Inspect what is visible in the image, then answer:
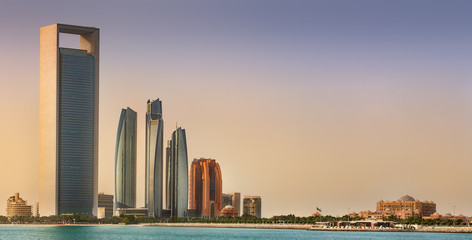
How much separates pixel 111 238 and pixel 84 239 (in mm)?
5400

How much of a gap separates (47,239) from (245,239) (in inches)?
1511

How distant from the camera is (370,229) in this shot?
652ft

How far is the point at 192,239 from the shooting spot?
14975 centimetres

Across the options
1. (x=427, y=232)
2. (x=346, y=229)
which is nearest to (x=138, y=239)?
(x=346, y=229)

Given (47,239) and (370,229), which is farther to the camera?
(370,229)

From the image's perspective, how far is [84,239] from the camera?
144m

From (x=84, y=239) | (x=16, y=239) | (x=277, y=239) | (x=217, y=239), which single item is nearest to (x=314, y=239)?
(x=277, y=239)

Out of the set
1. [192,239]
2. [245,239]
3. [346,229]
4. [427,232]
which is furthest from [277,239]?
[427,232]

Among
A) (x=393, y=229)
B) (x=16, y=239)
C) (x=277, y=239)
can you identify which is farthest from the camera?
(x=393, y=229)

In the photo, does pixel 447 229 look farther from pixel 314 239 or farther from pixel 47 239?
pixel 47 239

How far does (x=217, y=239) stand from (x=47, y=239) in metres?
32.7

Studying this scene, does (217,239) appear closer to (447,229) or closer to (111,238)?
(111,238)

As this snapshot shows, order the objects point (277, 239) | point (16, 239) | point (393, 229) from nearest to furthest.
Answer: point (16, 239) → point (277, 239) → point (393, 229)

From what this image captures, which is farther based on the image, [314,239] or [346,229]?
[346,229]
